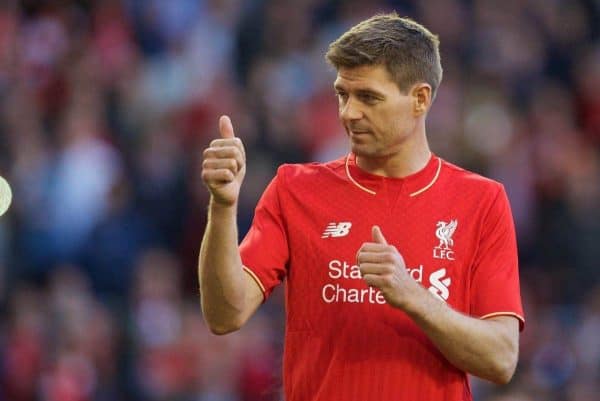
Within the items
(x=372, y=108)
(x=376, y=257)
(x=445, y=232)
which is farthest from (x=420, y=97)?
(x=376, y=257)

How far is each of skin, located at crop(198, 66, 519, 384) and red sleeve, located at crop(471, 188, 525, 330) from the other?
6cm

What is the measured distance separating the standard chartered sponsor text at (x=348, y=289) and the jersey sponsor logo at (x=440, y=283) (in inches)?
1.6

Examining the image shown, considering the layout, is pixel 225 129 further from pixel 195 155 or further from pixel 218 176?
pixel 195 155

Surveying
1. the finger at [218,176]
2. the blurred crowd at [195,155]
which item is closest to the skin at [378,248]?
the finger at [218,176]

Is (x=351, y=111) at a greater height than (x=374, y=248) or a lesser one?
greater

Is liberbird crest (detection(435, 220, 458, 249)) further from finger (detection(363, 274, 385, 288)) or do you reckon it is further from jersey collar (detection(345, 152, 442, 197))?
finger (detection(363, 274, 385, 288))

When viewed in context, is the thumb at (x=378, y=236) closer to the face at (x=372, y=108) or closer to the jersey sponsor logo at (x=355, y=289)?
the jersey sponsor logo at (x=355, y=289)

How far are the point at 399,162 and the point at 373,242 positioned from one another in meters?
0.42

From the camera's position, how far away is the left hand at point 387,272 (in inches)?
191

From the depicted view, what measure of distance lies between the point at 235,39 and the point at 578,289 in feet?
14.2

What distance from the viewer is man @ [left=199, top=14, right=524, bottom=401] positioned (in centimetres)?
516

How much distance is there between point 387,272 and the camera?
4.86 m

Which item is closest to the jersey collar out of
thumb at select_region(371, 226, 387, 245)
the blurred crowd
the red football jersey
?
the red football jersey

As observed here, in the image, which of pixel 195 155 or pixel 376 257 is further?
pixel 195 155
